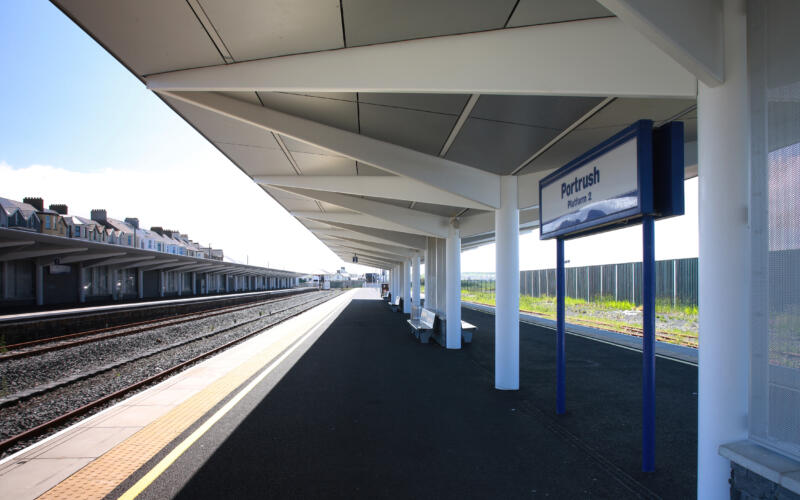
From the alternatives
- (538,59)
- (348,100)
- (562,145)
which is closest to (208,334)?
(348,100)

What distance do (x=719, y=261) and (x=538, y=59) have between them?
2.29 metres

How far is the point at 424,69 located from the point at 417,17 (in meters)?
0.48

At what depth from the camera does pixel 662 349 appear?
10953 millimetres

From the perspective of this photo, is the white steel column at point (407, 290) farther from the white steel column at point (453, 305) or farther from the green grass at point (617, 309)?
the white steel column at point (453, 305)

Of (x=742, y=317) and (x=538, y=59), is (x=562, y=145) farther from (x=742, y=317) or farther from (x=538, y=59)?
(x=742, y=317)

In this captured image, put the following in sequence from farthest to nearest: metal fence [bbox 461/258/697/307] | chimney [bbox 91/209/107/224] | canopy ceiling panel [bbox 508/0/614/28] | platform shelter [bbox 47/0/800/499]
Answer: chimney [bbox 91/209/107/224], metal fence [bbox 461/258/697/307], canopy ceiling panel [bbox 508/0/614/28], platform shelter [bbox 47/0/800/499]

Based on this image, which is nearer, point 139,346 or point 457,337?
point 457,337

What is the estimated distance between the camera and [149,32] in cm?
437

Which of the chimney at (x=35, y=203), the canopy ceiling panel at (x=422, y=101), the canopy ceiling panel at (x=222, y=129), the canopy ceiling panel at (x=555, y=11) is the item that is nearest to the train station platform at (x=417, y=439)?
the canopy ceiling panel at (x=422, y=101)

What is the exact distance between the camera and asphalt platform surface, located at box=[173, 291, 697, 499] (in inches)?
154

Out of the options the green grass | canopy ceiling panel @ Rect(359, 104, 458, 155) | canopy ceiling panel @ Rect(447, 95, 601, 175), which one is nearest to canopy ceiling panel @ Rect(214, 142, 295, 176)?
canopy ceiling panel @ Rect(359, 104, 458, 155)

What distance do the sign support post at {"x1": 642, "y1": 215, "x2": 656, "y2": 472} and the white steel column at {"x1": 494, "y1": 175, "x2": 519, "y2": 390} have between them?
10.6 feet

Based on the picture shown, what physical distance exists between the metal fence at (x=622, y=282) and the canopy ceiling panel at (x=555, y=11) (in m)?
12.8

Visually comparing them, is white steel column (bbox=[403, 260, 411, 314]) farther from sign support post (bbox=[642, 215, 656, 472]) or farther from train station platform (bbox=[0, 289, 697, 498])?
sign support post (bbox=[642, 215, 656, 472])
